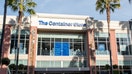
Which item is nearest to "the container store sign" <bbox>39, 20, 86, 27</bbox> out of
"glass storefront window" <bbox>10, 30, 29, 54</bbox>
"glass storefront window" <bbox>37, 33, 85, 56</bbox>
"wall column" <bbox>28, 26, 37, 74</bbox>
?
"wall column" <bbox>28, 26, 37, 74</bbox>

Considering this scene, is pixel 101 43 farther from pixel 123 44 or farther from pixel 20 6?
pixel 20 6

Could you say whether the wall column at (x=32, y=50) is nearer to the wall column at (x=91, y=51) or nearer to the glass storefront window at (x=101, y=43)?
the wall column at (x=91, y=51)

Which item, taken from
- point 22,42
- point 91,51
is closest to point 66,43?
point 91,51

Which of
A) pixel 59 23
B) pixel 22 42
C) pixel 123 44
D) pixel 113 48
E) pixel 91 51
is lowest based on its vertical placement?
pixel 91 51

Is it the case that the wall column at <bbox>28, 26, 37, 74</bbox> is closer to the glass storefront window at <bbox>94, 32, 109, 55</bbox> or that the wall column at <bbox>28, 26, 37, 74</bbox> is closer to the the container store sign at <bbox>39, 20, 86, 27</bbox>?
the the container store sign at <bbox>39, 20, 86, 27</bbox>

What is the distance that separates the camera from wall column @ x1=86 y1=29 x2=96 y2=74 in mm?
34906

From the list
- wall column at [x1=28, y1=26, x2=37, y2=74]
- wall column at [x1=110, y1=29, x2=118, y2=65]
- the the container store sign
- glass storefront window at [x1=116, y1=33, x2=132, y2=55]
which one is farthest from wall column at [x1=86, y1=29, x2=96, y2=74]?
wall column at [x1=28, y1=26, x2=37, y2=74]

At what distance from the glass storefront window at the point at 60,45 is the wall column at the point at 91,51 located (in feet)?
4.78

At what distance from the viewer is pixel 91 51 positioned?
3572 cm

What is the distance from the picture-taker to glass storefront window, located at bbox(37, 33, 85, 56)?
35.7 m

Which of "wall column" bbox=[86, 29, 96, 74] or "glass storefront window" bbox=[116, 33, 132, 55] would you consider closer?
"wall column" bbox=[86, 29, 96, 74]

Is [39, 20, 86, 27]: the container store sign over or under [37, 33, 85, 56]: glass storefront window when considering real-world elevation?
over

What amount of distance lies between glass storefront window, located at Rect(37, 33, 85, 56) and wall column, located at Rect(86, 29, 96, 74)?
4.78 ft

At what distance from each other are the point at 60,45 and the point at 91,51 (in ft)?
14.9
